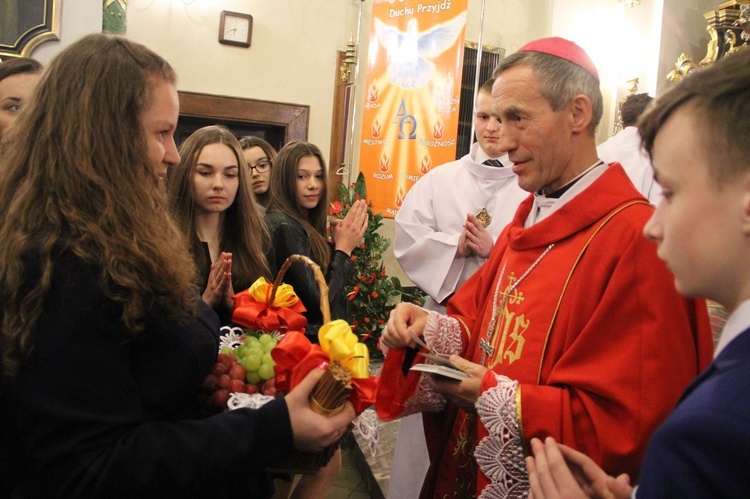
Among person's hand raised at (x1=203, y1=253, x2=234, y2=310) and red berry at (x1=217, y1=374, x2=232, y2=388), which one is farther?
person's hand raised at (x1=203, y1=253, x2=234, y2=310)

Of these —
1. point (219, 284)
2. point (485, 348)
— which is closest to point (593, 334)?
point (485, 348)

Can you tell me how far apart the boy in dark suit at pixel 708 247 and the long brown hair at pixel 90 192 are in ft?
2.95

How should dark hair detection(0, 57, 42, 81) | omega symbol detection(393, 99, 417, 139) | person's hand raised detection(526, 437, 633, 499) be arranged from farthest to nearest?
omega symbol detection(393, 99, 417, 139) → dark hair detection(0, 57, 42, 81) → person's hand raised detection(526, 437, 633, 499)

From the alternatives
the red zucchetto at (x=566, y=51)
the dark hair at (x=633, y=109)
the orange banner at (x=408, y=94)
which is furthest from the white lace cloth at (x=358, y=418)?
the orange banner at (x=408, y=94)

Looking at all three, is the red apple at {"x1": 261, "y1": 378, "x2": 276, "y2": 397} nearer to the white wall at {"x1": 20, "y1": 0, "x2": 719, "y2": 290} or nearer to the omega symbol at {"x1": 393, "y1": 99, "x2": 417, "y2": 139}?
the omega symbol at {"x1": 393, "y1": 99, "x2": 417, "y2": 139}

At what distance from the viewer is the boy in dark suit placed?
0.73 metres

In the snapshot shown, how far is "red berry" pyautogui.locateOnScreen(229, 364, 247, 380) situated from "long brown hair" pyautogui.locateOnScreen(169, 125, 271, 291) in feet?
4.04

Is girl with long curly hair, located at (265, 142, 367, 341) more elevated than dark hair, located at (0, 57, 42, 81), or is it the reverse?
dark hair, located at (0, 57, 42, 81)

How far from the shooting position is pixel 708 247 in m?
0.84

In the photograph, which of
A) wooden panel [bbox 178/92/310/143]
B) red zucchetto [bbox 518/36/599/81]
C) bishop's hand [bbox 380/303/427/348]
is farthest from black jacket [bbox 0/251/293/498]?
Result: wooden panel [bbox 178/92/310/143]

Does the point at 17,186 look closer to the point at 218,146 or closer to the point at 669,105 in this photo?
the point at 669,105

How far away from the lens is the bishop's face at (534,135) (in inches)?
71.8

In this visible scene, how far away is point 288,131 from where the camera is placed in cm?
692

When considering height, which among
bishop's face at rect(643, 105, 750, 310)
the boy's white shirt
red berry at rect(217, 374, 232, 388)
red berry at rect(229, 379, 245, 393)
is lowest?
red berry at rect(229, 379, 245, 393)
